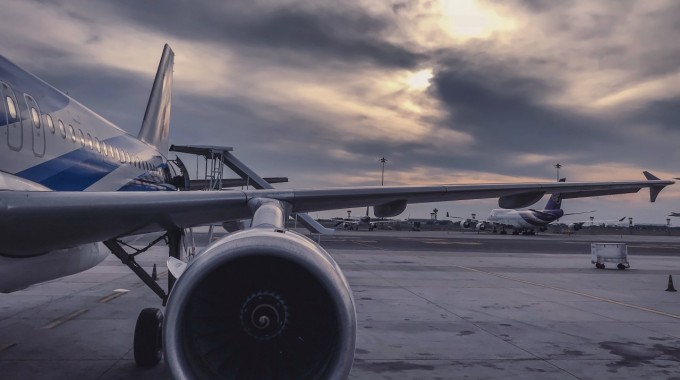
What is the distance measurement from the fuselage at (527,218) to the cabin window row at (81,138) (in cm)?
6284

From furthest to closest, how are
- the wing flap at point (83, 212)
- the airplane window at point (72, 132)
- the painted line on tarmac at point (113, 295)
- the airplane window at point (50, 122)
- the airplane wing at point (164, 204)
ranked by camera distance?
the painted line on tarmac at point (113, 295)
the airplane window at point (72, 132)
the airplane window at point (50, 122)
the airplane wing at point (164, 204)
the wing flap at point (83, 212)

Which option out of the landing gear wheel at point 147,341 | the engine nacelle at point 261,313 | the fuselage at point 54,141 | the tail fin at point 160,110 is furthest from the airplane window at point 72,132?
the tail fin at point 160,110

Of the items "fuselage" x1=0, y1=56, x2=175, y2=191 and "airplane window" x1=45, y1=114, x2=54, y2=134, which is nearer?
"fuselage" x1=0, y1=56, x2=175, y2=191

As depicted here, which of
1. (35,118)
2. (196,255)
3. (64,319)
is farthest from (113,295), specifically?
(196,255)

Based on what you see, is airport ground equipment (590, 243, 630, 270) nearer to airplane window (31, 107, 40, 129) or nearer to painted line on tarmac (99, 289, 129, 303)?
painted line on tarmac (99, 289, 129, 303)

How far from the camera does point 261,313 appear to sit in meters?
4.22

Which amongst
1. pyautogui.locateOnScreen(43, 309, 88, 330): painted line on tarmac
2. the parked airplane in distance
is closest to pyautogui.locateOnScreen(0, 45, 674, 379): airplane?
pyautogui.locateOnScreen(43, 309, 88, 330): painted line on tarmac

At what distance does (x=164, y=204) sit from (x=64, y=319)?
6183 mm

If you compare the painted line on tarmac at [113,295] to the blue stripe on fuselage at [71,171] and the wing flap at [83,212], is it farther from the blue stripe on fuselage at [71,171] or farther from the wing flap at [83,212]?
the wing flap at [83,212]

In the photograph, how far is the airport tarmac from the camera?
6934 mm

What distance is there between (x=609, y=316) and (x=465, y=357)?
5087 millimetres

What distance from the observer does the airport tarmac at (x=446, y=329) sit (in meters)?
6.93

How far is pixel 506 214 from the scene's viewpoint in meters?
73.6

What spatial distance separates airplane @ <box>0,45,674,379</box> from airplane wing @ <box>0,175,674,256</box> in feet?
0.05
